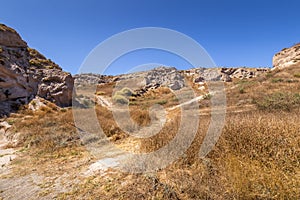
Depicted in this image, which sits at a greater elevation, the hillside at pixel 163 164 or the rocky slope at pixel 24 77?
the rocky slope at pixel 24 77

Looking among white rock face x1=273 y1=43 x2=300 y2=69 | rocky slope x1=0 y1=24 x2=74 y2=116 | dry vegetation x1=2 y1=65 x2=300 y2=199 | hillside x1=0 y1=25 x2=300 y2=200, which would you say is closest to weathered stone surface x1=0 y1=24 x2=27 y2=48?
rocky slope x1=0 y1=24 x2=74 y2=116

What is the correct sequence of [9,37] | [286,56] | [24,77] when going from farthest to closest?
[286,56] → [9,37] → [24,77]

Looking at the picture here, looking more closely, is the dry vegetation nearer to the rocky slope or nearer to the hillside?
the hillside

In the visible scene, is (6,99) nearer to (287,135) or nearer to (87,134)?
(87,134)

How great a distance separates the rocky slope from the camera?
9.59 metres

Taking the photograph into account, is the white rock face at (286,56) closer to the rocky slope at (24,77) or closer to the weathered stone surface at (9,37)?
the rocky slope at (24,77)

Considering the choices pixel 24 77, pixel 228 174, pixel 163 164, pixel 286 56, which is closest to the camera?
pixel 228 174

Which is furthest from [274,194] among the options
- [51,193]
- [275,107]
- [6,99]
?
[6,99]

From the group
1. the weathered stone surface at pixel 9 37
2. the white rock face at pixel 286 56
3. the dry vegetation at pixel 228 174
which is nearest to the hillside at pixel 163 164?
the dry vegetation at pixel 228 174

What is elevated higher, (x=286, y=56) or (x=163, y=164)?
(x=286, y=56)

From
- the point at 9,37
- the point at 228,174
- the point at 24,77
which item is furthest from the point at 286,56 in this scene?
the point at 9,37

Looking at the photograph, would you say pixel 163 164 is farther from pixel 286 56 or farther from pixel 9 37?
pixel 286 56

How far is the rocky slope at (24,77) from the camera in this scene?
9586mm

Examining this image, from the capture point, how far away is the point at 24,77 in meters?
10.7
